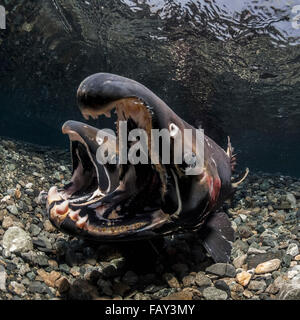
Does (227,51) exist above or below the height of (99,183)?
above

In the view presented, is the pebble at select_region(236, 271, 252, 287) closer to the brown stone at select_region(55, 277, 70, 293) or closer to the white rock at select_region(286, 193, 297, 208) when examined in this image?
the brown stone at select_region(55, 277, 70, 293)

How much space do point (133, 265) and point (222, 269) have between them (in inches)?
32.6

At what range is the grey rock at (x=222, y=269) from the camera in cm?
287

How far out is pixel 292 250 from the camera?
3.21m

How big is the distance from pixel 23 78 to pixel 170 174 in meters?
11.0

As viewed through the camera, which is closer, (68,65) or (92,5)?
(92,5)

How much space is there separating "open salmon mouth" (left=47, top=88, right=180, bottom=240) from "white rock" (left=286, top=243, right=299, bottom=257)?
5.03 feet

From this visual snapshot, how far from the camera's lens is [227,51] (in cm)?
756

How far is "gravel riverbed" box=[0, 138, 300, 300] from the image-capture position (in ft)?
8.41

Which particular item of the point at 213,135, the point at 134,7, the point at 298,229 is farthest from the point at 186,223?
the point at 213,135

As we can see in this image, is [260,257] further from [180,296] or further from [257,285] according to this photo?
[180,296]

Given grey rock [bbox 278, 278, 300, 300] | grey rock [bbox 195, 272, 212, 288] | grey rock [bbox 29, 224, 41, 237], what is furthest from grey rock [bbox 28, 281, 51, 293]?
grey rock [bbox 278, 278, 300, 300]
